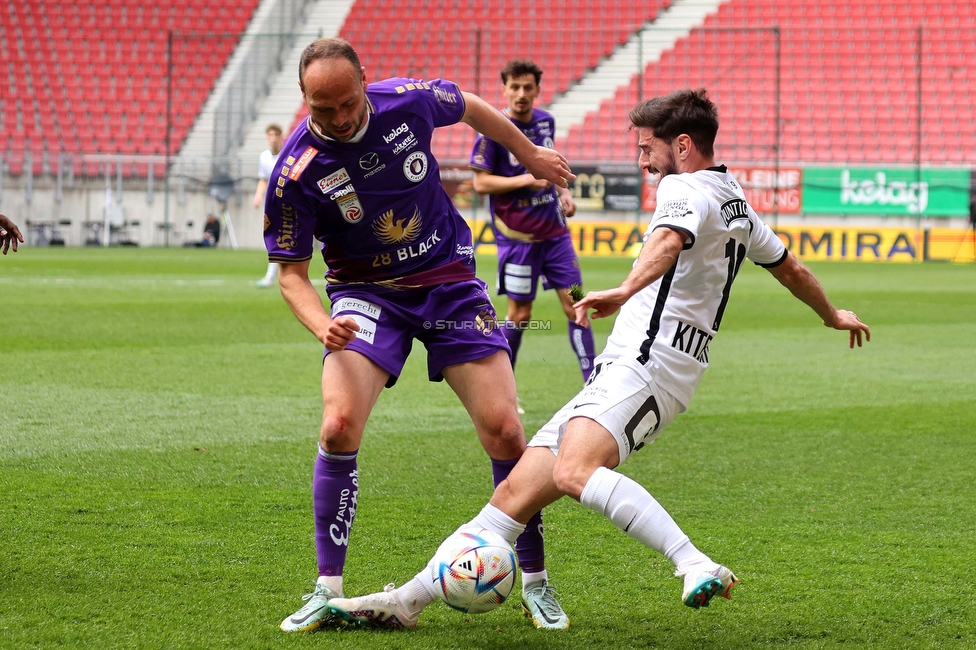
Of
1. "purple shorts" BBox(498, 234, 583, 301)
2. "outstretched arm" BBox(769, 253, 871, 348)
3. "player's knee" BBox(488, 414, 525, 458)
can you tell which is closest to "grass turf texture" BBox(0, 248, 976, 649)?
"player's knee" BBox(488, 414, 525, 458)

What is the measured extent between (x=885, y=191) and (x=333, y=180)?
23156 mm

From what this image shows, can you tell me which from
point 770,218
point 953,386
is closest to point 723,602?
point 953,386

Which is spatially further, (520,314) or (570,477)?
(520,314)

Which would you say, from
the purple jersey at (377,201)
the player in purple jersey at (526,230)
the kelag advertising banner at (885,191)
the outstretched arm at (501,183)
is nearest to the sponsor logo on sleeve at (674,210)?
the purple jersey at (377,201)

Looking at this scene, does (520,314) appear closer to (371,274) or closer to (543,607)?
(371,274)

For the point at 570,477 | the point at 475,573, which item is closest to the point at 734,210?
the point at 570,477

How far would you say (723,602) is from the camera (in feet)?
12.3

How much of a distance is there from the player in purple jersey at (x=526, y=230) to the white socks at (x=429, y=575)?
421cm

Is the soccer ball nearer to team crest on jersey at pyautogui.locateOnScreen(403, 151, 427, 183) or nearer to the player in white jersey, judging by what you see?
the player in white jersey

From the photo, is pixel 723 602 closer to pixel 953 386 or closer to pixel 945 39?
pixel 953 386

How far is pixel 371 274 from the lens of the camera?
3.86 m

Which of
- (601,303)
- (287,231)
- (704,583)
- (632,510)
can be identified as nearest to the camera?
(704,583)

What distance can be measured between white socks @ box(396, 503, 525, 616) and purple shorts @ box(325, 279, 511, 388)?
529 mm

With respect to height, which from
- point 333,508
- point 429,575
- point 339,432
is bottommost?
point 429,575
